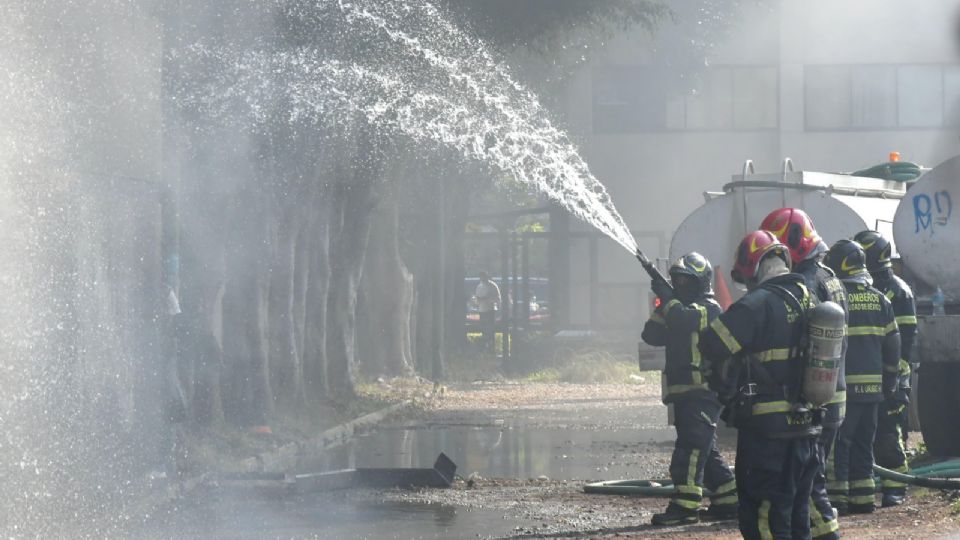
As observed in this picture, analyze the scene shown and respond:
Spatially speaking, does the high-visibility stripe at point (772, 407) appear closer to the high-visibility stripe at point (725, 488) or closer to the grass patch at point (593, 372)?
the high-visibility stripe at point (725, 488)

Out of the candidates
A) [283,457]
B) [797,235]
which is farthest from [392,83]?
[797,235]

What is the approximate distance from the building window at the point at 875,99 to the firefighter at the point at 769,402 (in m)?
33.1

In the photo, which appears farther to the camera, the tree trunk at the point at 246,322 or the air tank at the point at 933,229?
the tree trunk at the point at 246,322

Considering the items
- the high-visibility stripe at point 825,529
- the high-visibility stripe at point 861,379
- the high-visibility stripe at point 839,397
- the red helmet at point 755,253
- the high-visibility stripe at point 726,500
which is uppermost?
the red helmet at point 755,253

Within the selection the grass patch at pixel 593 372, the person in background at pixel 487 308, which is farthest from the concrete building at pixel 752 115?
the grass patch at pixel 593 372

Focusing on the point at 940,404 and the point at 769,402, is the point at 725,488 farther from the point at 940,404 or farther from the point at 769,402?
the point at 940,404

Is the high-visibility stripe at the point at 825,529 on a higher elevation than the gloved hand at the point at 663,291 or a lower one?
lower

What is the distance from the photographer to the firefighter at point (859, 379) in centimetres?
989

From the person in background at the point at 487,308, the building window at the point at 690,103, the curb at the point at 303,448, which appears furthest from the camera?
the building window at the point at 690,103

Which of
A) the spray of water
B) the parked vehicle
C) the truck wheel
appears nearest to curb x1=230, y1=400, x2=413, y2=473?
the spray of water

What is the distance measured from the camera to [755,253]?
7.43 m

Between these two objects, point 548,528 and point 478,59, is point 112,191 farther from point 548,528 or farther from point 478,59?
point 478,59

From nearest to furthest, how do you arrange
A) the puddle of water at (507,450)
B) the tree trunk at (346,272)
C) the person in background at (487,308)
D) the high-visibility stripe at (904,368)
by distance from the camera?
the high-visibility stripe at (904,368) < the puddle of water at (507,450) < the tree trunk at (346,272) < the person in background at (487,308)

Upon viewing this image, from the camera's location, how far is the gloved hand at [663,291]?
952 centimetres
